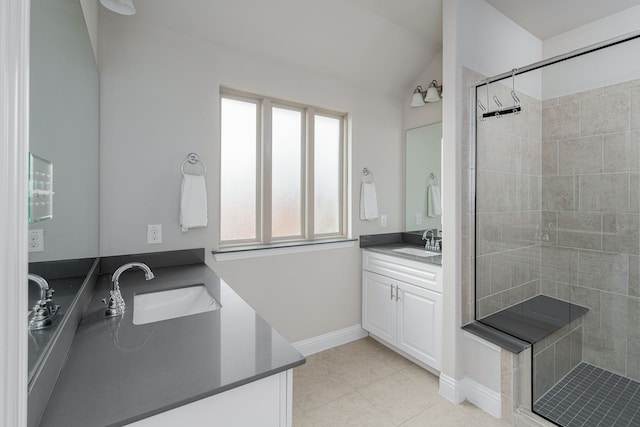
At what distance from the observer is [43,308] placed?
0.80 m

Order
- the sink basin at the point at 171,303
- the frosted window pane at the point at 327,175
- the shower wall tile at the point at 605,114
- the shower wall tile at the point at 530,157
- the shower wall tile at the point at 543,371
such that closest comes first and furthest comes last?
the sink basin at the point at 171,303
the shower wall tile at the point at 605,114
the shower wall tile at the point at 543,371
the shower wall tile at the point at 530,157
the frosted window pane at the point at 327,175

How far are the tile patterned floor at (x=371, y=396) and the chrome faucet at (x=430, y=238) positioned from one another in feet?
3.23

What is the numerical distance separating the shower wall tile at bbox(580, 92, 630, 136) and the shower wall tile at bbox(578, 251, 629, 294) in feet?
2.46

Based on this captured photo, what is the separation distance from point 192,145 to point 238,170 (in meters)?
0.41

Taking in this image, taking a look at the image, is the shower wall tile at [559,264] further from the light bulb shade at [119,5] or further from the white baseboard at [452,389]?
the light bulb shade at [119,5]

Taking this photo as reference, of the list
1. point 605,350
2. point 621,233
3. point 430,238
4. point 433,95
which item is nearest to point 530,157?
point 621,233

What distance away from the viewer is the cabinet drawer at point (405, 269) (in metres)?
2.20

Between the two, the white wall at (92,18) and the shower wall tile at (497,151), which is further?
the shower wall tile at (497,151)

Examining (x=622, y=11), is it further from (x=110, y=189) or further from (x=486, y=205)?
(x=110, y=189)

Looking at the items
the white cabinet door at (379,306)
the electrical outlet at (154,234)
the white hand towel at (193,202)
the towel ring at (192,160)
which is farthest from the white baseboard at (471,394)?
the towel ring at (192,160)

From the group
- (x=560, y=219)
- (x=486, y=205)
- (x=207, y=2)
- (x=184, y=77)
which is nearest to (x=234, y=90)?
(x=184, y=77)

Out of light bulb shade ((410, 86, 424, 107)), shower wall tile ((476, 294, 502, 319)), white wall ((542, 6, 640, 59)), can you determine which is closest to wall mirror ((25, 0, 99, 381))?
shower wall tile ((476, 294, 502, 319))

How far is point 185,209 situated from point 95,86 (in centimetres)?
81

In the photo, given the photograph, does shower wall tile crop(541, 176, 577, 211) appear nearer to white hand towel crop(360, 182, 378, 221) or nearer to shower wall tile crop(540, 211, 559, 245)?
shower wall tile crop(540, 211, 559, 245)
